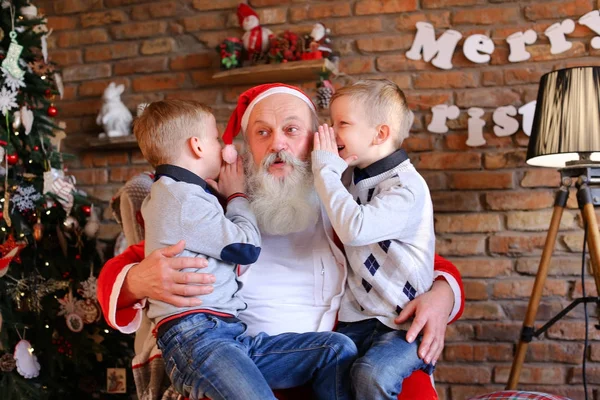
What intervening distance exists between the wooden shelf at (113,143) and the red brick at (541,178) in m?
2.18

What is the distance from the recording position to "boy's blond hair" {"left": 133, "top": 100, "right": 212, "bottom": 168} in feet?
5.57

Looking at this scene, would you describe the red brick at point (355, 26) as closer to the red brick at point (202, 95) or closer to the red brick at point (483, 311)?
the red brick at point (202, 95)

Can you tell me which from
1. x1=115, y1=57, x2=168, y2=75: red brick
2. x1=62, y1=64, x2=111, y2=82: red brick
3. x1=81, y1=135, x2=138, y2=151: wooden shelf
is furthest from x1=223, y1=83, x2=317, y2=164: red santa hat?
x1=62, y1=64, x2=111, y2=82: red brick

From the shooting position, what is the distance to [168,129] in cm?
170

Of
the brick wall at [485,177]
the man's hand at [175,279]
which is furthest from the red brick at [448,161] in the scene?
the man's hand at [175,279]

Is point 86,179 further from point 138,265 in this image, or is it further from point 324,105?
point 138,265

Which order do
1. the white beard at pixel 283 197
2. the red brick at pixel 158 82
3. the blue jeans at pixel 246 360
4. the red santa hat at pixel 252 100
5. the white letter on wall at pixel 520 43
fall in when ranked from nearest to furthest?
1. the blue jeans at pixel 246 360
2. the white beard at pixel 283 197
3. the red santa hat at pixel 252 100
4. the white letter on wall at pixel 520 43
5. the red brick at pixel 158 82

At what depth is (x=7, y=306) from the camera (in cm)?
300

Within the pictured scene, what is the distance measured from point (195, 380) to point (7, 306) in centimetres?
192

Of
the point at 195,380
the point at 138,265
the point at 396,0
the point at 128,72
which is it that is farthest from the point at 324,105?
the point at 195,380

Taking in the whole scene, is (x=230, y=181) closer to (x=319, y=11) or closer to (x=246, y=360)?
(x=246, y=360)

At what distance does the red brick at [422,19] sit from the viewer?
3248 mm

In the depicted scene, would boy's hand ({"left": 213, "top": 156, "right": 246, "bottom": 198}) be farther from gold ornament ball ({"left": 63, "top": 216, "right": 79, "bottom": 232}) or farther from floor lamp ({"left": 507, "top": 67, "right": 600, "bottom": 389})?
gold ornament ball ({"left": 63, "top": 216, "right": 79, "bottom": 232})

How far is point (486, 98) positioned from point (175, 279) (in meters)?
2.18
